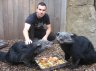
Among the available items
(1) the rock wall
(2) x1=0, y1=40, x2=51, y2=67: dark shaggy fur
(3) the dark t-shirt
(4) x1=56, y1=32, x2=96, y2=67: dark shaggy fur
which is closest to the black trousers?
(3) the dark t-shirt

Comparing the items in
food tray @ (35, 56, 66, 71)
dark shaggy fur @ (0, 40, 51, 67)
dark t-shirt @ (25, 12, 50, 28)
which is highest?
dark t-shirt @ (25, 12, 50, 28)

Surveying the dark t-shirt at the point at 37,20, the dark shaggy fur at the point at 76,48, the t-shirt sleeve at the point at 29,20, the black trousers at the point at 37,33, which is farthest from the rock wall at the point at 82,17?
the dark shaggy fur at the point at 76,48

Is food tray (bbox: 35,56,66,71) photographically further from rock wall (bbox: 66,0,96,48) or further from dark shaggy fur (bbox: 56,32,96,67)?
rock wall (bbox: 66,0,96,48)

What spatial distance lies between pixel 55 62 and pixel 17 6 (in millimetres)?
1768

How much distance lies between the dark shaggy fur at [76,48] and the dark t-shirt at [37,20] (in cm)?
95

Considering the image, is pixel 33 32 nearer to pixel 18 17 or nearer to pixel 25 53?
pixel 18 17

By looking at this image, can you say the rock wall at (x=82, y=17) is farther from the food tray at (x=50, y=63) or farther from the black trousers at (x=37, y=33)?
the food tray at (x=50, y=63)

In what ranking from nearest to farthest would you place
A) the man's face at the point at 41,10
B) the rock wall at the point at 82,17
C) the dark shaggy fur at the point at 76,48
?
the dark shaggy fur at the point at 76,48 < the man's face at the point at 41,10 < the rock wall at the point at 82,17

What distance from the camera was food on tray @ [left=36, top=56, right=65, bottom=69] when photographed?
465cm

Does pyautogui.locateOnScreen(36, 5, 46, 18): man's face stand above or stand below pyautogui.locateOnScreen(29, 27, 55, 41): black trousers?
above

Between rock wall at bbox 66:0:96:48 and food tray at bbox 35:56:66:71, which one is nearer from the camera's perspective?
food tray at bbox 35:56:66:71

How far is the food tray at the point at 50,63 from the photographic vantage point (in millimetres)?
4586

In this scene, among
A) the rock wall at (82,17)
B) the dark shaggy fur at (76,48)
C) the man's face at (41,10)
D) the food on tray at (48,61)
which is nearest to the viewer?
the dark shaggy fur at (76,48)

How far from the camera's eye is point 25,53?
15.4 ft
